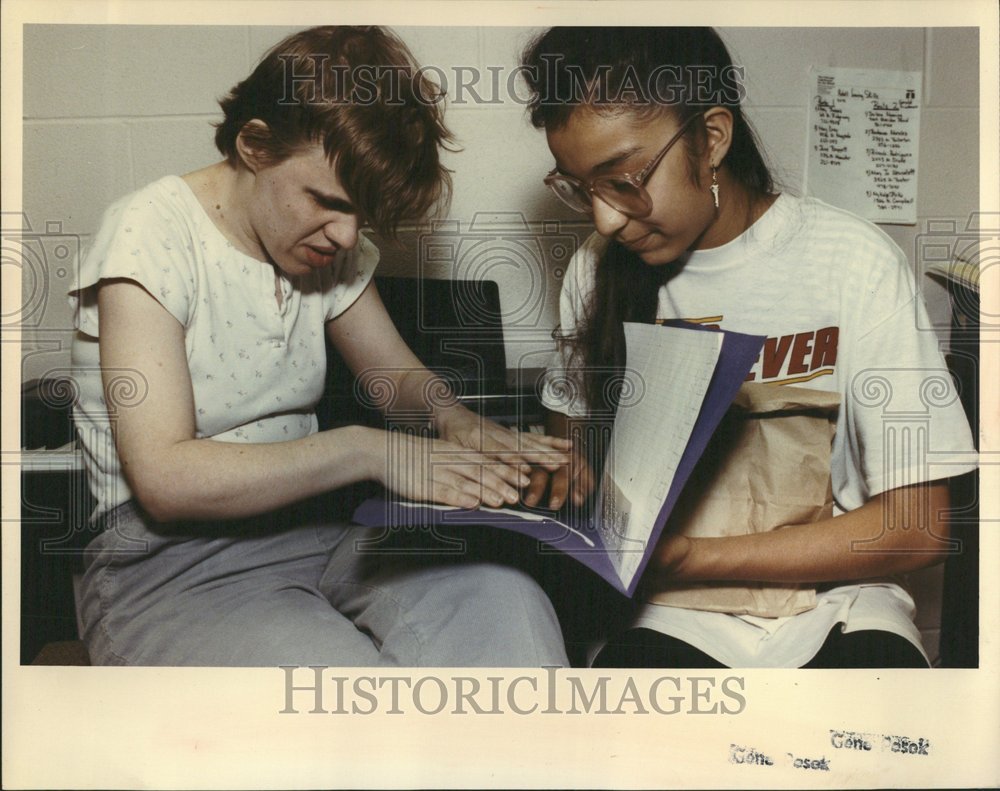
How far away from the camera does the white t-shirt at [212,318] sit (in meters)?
1.24

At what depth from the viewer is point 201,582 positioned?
1263 mm

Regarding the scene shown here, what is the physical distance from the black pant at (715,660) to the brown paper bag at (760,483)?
0.19ft

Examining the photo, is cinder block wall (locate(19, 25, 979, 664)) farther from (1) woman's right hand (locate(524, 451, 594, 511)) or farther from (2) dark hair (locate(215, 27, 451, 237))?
(1) woman's right hand (locate(524, 451, 594, 511))

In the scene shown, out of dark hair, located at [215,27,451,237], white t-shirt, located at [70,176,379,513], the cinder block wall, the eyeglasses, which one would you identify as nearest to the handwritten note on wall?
the cinder block wall

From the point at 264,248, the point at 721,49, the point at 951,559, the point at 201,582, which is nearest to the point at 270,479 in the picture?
the point at 201,582

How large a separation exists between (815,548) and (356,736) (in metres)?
0.64

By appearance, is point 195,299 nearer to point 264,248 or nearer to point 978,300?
point 264,248

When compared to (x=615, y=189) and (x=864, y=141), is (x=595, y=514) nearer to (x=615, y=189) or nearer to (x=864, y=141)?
(x=615, y=189)

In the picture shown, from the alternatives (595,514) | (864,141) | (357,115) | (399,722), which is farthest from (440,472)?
(864,141)

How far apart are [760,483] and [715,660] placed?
0.78 feet

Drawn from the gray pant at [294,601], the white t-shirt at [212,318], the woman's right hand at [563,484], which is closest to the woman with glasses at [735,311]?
the woman's right hand at [563,484]

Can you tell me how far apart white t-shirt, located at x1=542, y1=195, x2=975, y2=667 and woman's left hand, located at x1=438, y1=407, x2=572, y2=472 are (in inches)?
2.0

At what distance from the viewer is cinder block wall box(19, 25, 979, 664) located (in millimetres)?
1288

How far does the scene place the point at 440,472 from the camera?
1.28m
